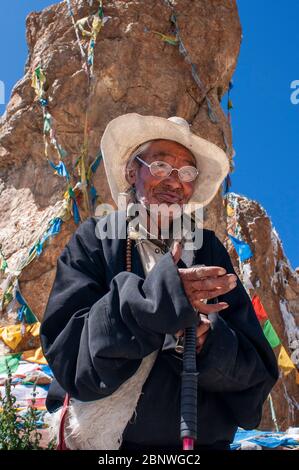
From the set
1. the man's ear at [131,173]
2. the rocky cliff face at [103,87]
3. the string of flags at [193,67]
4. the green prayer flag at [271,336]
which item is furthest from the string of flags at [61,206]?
the man's ear at [131,173]

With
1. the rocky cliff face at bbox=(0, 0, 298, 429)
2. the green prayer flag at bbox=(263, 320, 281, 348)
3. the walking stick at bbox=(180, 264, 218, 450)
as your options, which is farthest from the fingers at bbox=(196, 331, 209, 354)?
the green prayer flag at bbox=(263, 320, 281, 348)

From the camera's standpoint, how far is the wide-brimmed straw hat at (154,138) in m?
2.99

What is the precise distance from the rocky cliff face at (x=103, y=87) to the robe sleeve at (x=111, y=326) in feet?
20.1

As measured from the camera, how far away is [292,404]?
16.8 m

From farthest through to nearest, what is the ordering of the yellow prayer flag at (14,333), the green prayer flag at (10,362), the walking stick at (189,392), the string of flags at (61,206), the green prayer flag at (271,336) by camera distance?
the green prayer flag at (271,336)
the string of flags at (61,206)
the yellow prayer flag at (14,333)
the green prayer flag at (10,362)
the walking stick at (189,392)

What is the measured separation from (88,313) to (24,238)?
6.76 m

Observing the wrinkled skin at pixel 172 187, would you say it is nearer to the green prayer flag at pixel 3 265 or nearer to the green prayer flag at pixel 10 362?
the green prayer flag at pixel 10 362

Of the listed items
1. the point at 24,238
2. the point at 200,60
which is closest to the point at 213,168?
the point at 24,238

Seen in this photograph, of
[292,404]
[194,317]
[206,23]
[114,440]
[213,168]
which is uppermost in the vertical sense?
[206,23]

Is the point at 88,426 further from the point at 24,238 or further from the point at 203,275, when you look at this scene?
the point at 24,238

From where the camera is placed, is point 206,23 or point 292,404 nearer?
point 206,23

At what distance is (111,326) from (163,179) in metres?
0.96

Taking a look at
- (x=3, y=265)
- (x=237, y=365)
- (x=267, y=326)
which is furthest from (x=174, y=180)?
(x=267, y=326)

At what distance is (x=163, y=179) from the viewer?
8.87 ft
